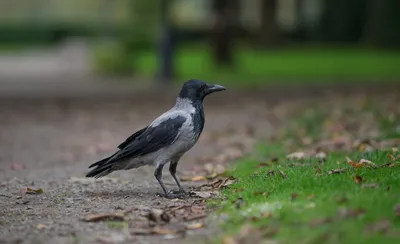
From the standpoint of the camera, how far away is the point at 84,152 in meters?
14.0

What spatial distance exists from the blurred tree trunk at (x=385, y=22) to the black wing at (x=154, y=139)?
39530mm

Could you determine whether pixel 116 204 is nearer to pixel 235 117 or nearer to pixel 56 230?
pixel 56 230

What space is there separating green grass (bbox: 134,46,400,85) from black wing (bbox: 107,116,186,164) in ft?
58.3

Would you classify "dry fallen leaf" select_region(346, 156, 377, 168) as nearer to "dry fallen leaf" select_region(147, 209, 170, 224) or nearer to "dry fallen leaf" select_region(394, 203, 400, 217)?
"dry fallen leaf" select_region(394, 203, 400, 217)

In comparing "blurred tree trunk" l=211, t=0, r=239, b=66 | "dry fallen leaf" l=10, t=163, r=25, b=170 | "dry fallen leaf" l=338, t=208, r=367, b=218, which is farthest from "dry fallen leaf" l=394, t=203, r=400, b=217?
"blurred tree trunk" l=211, t=0, r=239, b=66

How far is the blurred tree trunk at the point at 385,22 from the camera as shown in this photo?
46.8 m

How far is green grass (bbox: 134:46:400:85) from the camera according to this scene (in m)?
28.2

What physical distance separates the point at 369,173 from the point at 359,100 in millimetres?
11034

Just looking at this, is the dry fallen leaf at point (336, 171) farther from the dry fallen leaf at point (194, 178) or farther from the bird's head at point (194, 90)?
the dry fallen leaf at point (194, 178)

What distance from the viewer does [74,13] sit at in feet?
242

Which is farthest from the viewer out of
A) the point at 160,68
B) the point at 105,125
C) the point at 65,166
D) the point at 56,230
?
the point at 160,68

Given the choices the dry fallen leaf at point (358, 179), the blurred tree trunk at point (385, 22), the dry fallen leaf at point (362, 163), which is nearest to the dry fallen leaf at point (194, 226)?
the dry fallen leaf at point (358, 179)

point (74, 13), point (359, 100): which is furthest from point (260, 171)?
point (74, 13)

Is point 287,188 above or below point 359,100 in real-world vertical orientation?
above
